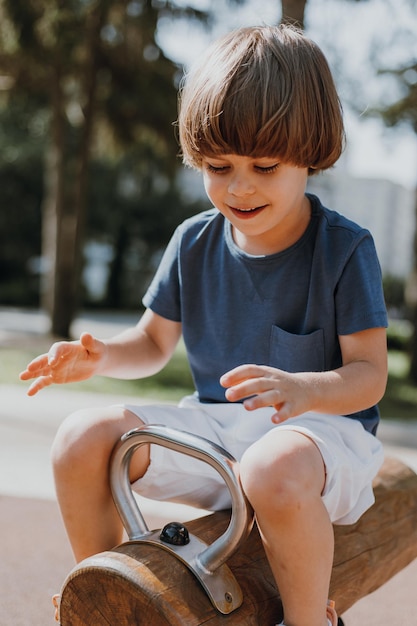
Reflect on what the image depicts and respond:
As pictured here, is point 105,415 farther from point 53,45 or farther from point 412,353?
point 53,45

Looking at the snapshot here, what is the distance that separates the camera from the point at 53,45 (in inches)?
391

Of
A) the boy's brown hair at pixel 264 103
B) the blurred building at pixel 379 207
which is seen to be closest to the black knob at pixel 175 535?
the boy's brown hair at pixel 264 103

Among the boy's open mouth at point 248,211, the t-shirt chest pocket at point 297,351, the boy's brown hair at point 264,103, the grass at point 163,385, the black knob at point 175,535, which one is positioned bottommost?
the grass at point 163,385

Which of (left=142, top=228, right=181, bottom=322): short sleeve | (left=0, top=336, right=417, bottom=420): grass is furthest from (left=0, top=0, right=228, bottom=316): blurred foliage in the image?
(left=142, top=228, right=181, bottom=322): short sleeve

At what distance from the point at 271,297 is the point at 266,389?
57 centimetres

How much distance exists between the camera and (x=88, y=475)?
1700 millimetres

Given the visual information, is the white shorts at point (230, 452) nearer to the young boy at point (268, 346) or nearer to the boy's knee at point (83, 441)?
the young boy at point (268, 346)

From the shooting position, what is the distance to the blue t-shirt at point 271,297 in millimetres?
1895

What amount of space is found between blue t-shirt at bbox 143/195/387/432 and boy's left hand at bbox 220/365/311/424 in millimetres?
395

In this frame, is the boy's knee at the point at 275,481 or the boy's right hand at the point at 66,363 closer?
the boy's knee at the point at 275,481

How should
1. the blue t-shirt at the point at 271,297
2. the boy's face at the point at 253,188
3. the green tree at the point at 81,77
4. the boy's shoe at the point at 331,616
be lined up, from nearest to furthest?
the boy's shoe at the point at 331,616 < the boy's face at the point at 253,188 < the blue t-shirt at the point at 271,297 < the green tree at the point at 81,77

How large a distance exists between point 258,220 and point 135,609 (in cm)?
90

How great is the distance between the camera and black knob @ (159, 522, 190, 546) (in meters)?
1.62

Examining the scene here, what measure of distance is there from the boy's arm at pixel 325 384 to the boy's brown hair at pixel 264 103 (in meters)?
0.46
